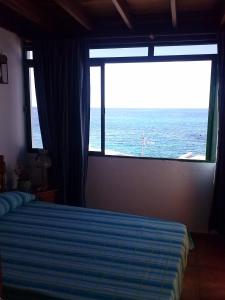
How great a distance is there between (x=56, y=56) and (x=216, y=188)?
2355 millimetres

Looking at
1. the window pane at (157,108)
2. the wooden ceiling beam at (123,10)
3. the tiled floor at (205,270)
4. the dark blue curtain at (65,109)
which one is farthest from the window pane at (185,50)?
the tiled floor at (205,270)

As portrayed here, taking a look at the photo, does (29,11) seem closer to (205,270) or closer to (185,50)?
(185,50)

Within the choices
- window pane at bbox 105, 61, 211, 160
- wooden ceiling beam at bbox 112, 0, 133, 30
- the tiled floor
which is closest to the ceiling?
wooden ceiling beam at bbox 112, 0, 133, 30

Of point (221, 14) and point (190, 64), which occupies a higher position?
point (221, 14)

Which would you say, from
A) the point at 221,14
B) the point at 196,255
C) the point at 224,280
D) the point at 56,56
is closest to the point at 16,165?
the point at 56,56

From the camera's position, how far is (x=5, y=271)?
1.58m

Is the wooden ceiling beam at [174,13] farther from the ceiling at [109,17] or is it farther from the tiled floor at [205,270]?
the tiled floor at [205,270]

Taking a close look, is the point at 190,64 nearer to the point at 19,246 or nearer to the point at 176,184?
the point at 176,184

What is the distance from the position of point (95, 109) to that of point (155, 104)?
772mm

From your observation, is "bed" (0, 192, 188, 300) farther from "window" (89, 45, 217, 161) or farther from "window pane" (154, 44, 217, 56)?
"window pane" (154, 44, 217, 56)

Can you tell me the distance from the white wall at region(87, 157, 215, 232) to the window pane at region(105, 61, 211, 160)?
0.49 feet

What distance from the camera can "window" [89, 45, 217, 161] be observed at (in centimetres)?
315

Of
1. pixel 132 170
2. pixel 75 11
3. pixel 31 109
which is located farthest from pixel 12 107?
pixel 132 170

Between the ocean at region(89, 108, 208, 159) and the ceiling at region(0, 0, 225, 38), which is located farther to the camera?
the ocean at region(89, 108, 208, 159)
